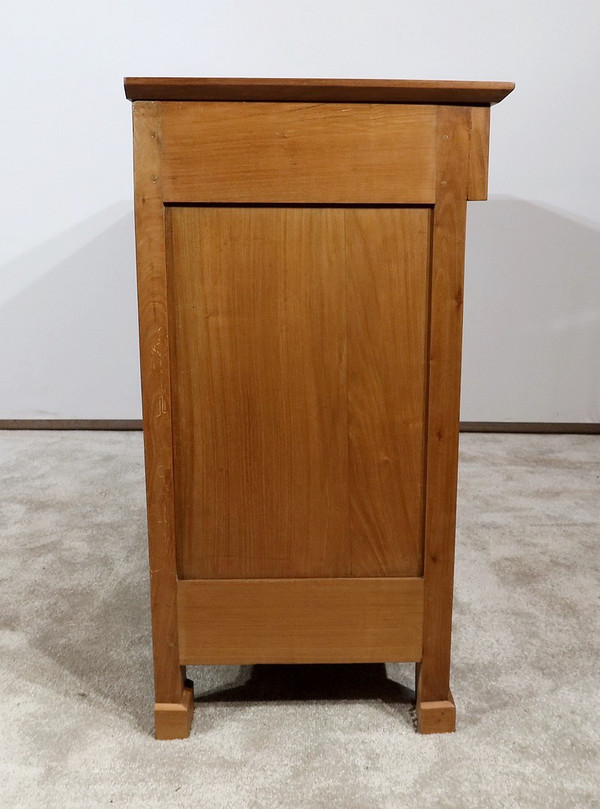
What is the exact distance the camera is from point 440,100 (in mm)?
882

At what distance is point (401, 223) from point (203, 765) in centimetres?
76

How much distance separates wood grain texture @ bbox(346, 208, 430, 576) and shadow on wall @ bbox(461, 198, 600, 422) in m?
1.98

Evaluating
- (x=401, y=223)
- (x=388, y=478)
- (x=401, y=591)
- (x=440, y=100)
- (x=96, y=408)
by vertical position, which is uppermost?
(x=440, y=100)

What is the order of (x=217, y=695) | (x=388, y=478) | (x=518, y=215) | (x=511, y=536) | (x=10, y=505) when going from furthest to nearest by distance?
(x=518, y=215)
(x=10, y=505)
(x=511, y=536)
(x=217, y=695)
(x=388, y=478)

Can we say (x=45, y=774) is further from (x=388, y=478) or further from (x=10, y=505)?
(x=10, y=505)

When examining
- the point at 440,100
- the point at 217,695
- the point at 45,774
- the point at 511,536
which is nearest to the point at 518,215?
the point at 511,536

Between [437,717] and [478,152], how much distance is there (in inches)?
30.7

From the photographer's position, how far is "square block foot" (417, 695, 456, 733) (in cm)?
101

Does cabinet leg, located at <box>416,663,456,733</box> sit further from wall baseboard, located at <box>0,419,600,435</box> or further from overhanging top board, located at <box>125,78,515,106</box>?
wall baseboard, located at <box>0,419,600,435</box>

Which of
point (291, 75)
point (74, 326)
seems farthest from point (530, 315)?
point (74, 326)

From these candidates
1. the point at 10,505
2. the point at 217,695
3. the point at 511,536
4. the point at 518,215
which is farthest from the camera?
the point at 518,215

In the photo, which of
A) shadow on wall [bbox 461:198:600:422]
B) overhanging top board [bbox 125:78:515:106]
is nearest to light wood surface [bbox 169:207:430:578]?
overhanging top board [bbox 125:78:515:106]

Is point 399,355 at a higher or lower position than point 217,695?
higher

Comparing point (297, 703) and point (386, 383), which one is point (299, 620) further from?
point (386, 383)
